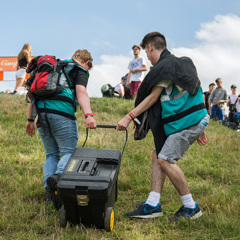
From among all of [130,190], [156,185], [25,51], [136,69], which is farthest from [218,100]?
[156,185]

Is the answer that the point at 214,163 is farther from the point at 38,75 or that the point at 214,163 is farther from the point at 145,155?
the point at 38,75

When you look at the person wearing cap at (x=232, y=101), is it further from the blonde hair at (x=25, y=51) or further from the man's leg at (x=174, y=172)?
the man's leg at (x=174, y=172)

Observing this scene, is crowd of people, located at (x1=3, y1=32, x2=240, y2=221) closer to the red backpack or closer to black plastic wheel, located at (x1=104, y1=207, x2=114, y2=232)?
the red backpack

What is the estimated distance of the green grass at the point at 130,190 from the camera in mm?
3270

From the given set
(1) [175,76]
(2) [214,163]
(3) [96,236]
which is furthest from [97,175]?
(2) [214,163]

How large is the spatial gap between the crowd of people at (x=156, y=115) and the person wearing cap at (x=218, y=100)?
10.0 meters

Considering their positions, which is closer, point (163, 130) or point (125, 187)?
point (163, 130)

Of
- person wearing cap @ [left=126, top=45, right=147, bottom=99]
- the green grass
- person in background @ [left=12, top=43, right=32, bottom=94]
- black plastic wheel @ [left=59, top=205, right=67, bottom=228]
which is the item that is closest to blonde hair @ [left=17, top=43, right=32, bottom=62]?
person in background @ [left=12, top=43, right=32, bottom=94]

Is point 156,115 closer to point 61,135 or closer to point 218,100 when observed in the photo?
point 61,135

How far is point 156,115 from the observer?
3.66 m

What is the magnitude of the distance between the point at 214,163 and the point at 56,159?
3688 millimetres

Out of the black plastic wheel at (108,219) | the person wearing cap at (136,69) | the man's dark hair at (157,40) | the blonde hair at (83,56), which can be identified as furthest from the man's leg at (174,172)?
the person wearing cap at (136,69)

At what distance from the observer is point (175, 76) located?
3.49 metres

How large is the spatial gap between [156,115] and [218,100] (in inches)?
408
